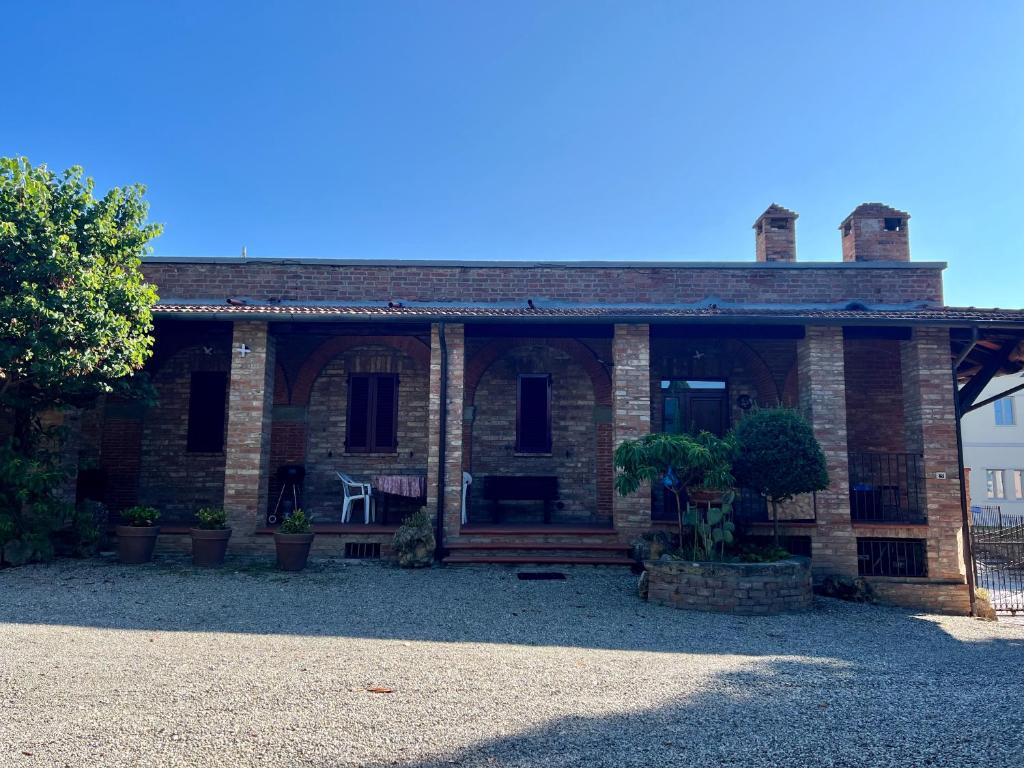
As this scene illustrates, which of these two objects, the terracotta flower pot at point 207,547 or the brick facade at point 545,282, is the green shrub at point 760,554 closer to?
the brick facade at point 545,282

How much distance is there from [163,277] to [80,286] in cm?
463

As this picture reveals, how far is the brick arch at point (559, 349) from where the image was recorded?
37.0 ft

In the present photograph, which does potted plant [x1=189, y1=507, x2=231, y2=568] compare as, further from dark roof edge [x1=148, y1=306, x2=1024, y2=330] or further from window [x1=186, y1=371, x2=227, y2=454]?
window [x1=186, y1=371, x2=227, y2=454]

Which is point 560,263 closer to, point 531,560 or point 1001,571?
point 531,560

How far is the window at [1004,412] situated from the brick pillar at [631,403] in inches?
970

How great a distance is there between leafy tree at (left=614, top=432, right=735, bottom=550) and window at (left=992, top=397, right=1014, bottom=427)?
25478 mm

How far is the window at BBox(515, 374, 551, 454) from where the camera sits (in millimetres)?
11578

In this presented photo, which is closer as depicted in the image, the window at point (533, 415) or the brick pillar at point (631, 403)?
the brick pillar at point (631, 403)

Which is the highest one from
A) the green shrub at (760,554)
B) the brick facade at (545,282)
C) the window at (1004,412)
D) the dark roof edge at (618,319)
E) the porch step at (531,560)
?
the brick facade at (545,282)

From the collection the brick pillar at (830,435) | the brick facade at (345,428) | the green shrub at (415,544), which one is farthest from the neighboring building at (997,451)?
the green shrub at (415,544)

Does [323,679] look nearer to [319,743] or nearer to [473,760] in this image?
[319,743]

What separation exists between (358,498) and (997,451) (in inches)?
1062

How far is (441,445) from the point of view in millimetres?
9398

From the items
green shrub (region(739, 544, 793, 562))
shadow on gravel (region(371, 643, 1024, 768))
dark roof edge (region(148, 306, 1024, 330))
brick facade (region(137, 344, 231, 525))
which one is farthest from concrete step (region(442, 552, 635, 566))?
brick facade (region(137, 344, 231, 525))
